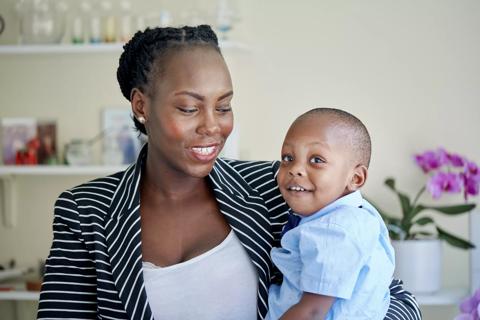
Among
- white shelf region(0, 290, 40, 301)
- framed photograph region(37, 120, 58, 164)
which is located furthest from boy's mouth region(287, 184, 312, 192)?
framed photograph region(37, 120, 58, 164)

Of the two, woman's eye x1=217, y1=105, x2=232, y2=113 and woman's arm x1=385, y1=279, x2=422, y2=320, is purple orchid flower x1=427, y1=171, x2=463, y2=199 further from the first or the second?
woman's eye x1=217, y1=105, x2=232, y2=113

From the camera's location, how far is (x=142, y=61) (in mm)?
1858

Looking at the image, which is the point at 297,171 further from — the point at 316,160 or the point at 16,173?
the point at 16,173

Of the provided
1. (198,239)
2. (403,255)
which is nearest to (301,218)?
(198,239)

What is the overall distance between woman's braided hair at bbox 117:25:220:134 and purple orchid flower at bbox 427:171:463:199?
2113mm

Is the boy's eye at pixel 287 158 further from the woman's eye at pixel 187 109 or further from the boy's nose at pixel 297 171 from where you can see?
the woman's eye at pixel 187 109

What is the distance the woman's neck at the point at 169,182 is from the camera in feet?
6.17

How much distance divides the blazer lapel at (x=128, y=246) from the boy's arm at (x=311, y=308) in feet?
1.03

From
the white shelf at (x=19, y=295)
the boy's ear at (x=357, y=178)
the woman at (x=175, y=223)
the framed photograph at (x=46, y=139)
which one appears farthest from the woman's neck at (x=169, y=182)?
the framed photograph at (x=46, y=139)

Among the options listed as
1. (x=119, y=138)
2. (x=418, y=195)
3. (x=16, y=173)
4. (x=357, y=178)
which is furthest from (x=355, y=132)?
(x=16, y=173)

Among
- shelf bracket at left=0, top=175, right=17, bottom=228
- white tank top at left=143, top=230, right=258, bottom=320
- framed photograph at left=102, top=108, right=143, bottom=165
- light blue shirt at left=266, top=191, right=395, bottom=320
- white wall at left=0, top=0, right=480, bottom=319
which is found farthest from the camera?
shelf bracket at left=0, top=175, right=17, bottom=228

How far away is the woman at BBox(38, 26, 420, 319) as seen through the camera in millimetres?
1745

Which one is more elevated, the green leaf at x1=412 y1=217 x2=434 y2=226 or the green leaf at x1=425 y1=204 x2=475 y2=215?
the green leaf at x1=425 y1=204 x2=475 y2=215

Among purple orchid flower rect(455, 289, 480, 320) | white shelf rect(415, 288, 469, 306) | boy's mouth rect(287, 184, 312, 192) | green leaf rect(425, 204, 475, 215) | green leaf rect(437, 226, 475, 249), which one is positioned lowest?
white shelf rect(415, 288, 469, 306)
